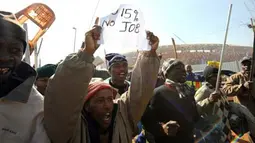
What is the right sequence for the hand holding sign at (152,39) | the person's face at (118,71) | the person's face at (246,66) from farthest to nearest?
the person's face at (246,66)
the person's face at (118,71)
the hand holding sign at (152,39)

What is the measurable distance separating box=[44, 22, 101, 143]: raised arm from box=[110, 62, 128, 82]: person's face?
5.78ft

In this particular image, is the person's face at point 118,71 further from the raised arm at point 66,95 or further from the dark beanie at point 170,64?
the raised arm at point 66,95

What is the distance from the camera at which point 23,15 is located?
4.86 meters

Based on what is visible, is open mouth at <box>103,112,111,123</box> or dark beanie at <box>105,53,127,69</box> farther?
dark beanie at <box>105,53,127,69</box>

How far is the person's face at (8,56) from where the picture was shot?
149 cm

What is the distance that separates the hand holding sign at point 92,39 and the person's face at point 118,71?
5.29ft

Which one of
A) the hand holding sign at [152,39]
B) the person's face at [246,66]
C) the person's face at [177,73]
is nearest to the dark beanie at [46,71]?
the hand holding sign at [152,39]

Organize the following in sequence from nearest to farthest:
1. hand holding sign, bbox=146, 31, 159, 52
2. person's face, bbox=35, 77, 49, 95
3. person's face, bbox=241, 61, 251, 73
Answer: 1. hand holding sign, bbox=146, 31, 159, 52
2. person's face, bbox=35, 77, 49, 95
3. person's face, bbox=241, 61, 251, 73

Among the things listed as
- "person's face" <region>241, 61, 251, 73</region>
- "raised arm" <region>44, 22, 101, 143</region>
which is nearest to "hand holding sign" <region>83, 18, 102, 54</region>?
"raised arm" <region>44, 22, 101, 143</region>

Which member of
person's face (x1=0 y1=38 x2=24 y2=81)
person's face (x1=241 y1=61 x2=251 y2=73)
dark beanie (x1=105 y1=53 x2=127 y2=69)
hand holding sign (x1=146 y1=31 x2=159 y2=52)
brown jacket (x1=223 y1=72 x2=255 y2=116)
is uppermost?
hand holding sign (x1=146 y1=31 x2=159 y2=52)

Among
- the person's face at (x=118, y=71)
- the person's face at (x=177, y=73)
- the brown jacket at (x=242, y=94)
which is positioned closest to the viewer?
the person's face at (x=177, y=73)

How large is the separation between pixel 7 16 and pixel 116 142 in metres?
1.01

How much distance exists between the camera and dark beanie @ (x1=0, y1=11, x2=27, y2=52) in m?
1.49

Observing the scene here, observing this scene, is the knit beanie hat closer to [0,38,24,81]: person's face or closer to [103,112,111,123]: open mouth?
[103,112,111,123]: open mouth
